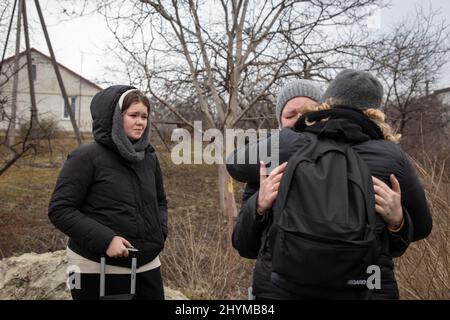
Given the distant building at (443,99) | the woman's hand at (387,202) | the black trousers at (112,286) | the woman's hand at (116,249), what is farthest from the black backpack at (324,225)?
the distant building at (443,99)

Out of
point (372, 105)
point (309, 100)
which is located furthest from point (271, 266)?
point (309, 100)

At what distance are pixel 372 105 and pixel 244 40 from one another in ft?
24.8

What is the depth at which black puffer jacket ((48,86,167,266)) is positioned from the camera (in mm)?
2092

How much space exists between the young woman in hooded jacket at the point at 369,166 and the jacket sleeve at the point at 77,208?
79 cm

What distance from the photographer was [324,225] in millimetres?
1228

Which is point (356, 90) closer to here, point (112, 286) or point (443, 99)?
point (112, 286)

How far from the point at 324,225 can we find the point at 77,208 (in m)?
1.34

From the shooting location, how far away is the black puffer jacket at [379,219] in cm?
142

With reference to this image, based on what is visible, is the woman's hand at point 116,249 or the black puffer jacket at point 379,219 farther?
the woman's hand at point 116,249

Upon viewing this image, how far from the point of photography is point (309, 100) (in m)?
2.03

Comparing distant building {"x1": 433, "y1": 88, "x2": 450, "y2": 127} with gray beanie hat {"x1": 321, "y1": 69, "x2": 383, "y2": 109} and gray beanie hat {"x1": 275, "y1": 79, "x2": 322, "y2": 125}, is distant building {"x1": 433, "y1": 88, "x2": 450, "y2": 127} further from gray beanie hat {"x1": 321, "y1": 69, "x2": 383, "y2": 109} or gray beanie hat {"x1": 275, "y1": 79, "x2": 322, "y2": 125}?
gray beanie hat {"x1": 321, "y1": 69, "x2": 383, "y2": 109}

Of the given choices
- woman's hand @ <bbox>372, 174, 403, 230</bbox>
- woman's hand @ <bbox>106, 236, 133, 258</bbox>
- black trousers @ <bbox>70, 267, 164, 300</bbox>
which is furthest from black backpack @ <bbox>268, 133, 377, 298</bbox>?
black trousers @ <bbox>70, 267, 164, 300</bbox>

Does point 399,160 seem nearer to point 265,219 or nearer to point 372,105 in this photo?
point 372,105

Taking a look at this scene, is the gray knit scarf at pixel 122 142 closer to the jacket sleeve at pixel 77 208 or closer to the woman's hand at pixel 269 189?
the jacket sleeve at pixel 77 208
